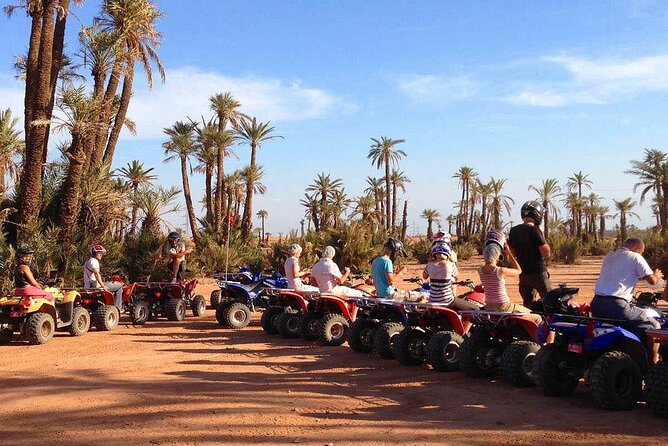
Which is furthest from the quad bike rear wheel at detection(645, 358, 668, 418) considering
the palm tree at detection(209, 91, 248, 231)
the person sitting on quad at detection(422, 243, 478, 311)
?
the palm tree at detection(209, 91, 248, 231)

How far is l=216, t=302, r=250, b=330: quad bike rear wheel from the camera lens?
12.8 meters

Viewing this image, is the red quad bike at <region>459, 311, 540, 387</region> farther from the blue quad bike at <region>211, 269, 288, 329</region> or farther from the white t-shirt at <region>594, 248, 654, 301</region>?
the blue quad bike at <region>211, 269, 288, 329</region>

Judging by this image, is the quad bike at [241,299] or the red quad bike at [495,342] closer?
the red quad bike at [495,342]

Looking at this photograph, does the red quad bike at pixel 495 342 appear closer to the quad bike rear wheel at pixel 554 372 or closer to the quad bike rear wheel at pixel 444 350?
the quad bike rear wheel at pixel 444 350

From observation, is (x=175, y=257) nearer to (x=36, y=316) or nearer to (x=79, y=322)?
(x=79, y=322)

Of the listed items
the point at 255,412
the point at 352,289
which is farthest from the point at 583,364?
the point at 352,289

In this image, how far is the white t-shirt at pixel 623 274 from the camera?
251 inches

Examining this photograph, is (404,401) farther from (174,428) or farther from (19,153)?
(19,153)

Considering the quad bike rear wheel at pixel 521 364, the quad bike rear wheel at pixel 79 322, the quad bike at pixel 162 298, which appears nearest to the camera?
the quad bike rear wheel at pixel 521 364

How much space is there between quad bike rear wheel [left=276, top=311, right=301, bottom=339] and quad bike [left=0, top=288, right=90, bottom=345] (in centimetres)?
352

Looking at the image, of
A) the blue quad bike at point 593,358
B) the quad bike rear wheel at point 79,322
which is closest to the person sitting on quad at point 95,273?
the quad bike rear wheel at point 79,322

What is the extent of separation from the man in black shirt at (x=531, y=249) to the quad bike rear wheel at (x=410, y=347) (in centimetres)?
133

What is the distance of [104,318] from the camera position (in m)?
12.6

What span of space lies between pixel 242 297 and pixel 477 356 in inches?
262
